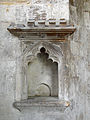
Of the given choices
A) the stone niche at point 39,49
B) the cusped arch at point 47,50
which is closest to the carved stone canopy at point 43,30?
the stone niche at point 39,49

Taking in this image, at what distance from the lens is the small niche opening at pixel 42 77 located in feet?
15.8

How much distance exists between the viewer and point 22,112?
13.4 feet

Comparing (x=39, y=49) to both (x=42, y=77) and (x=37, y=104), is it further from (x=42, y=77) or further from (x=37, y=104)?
(x=37, y=104)

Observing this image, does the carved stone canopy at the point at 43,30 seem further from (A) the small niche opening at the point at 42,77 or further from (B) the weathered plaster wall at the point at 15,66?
(A) the small niche opening at the point at 42,77

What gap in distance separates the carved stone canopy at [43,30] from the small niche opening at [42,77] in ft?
2.40

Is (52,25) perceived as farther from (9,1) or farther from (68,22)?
(9,1)

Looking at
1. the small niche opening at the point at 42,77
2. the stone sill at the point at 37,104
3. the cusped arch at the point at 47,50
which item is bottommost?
the stone sill at the point at 37,104

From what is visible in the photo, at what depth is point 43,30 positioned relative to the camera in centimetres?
397

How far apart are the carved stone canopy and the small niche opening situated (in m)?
0.73

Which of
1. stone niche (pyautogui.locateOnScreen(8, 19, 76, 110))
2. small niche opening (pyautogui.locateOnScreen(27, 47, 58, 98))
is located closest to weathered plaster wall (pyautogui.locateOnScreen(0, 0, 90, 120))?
stone niche (pyautogui.locateOnScreen(8, 19, 76, 110))

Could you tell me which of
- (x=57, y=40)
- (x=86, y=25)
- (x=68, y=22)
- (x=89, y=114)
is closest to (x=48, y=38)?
(x=57, y=40)

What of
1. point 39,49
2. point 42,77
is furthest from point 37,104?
point 39,49

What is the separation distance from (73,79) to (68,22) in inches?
47.8

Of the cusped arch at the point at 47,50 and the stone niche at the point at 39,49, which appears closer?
the stone niche at the point at 39,49
